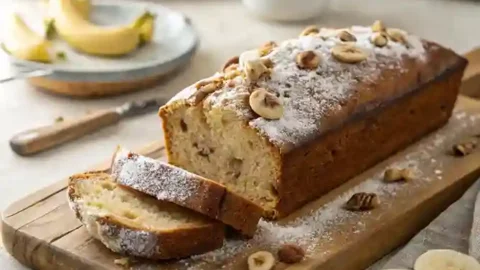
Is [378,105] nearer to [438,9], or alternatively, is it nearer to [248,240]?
[248,240]

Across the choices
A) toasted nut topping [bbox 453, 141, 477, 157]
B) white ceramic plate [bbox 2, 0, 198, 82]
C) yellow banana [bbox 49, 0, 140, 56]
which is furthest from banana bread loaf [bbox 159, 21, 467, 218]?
yellow banana [bbox 49, 0, 140, 56]

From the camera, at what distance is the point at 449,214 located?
1728mm

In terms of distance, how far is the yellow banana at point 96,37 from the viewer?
7.77 ft

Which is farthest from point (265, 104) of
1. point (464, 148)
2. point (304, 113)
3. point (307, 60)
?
point (464, 148)

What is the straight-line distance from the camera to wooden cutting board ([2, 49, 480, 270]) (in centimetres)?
156

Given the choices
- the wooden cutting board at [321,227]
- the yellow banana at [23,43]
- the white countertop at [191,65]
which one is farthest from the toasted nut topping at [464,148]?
the yellow banana at [23,43]

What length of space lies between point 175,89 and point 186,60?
0.10 metres

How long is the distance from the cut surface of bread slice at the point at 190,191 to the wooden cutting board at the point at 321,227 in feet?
0.22

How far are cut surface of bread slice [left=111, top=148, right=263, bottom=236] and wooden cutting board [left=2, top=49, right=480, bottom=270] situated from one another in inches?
2.6

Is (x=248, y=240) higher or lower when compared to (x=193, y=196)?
lower

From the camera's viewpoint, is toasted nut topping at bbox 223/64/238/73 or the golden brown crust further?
toasted nut topping at bbox 223/64/238/73

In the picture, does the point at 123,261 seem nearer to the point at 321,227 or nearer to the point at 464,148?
the point at 321,227

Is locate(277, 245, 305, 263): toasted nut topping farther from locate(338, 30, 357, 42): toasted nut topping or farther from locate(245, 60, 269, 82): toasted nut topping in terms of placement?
locate(338, 30, 357, 42): toasted nut topping

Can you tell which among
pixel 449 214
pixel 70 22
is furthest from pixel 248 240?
pixel 70 22
